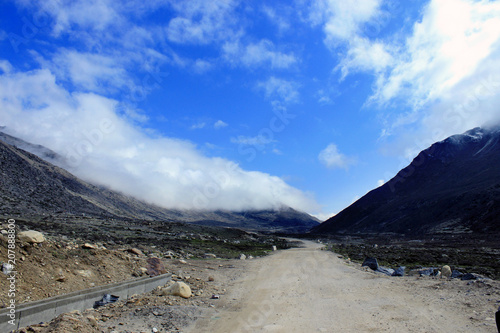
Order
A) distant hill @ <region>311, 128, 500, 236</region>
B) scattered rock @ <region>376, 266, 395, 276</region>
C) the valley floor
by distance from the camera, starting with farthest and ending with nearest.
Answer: distant hill @ <region>311, 128, 500, 236</region> → scattered rock @ <region>376, 266, 395, 276</region> → the valley floor

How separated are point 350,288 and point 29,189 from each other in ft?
306

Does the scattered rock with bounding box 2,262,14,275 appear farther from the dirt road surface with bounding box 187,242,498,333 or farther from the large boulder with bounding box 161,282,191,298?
the dirt road surface with bounding box 187,242,498,333

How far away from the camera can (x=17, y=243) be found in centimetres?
1030

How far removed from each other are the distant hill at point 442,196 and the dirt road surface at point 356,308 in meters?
66.5

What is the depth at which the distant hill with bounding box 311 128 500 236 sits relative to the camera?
78688 millimetres

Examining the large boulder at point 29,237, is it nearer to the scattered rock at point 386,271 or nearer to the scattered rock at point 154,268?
the scattered rock at point 154,268

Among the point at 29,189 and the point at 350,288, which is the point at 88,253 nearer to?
the point at 350,288

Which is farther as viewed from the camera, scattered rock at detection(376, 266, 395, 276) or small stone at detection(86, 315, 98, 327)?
scattered rock at detection(376, 266, 395, 276)

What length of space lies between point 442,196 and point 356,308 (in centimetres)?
11424

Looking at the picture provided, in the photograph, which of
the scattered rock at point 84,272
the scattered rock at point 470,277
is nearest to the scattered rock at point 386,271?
the scattered rock at point 470,277

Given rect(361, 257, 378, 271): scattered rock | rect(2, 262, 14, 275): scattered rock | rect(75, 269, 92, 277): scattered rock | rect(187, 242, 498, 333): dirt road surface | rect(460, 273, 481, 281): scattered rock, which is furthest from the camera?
rect(361, 257, 378, 271): scattered rock

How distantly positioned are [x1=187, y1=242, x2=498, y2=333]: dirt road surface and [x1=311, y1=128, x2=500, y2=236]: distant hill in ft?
218

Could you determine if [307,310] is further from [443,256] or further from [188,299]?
[443,256]

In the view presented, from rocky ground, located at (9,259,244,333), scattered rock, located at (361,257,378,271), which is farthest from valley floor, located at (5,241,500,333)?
scattered rock, located at (361,257,378,271)
